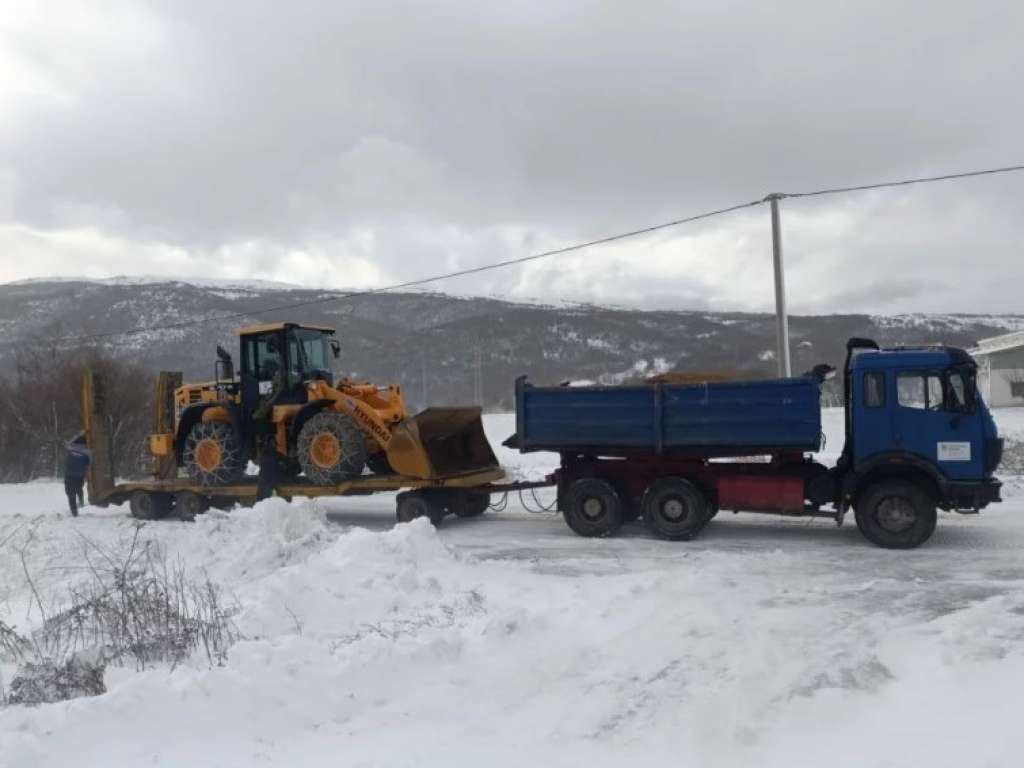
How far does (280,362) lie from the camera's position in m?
13.2

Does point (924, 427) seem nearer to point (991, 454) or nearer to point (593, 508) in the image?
point (991, 454)

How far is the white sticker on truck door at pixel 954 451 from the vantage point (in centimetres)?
939

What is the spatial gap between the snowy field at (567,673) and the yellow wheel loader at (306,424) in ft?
11.9

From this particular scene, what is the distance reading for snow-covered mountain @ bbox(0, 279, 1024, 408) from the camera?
5447 cm

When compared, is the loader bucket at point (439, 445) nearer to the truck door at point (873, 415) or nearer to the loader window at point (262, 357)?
the loader window at point (262, 357)

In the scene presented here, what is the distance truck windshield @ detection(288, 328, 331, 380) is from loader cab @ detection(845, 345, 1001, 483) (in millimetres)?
8091

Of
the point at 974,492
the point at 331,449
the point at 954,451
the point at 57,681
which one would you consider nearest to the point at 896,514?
the point at 974,492

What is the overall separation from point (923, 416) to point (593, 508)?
164 inches

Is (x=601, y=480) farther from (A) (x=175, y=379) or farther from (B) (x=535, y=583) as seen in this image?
(A) (x=175, y=379)

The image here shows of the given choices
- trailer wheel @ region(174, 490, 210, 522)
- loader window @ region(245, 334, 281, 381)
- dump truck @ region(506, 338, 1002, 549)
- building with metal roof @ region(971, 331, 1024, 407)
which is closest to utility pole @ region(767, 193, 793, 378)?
dump truck @ region(506, 338, 1002, 549)

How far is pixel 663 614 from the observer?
6.14 metres

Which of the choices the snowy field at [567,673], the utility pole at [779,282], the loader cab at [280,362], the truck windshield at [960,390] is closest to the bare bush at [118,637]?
the snowy field at [567,673]

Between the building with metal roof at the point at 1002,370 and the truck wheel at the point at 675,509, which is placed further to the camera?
the building with metal roof at the point at 1002,370

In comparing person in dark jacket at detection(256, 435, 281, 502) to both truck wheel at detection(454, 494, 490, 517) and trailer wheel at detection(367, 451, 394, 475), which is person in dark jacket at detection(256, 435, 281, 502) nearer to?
trailer wheel at detection(367, 451, 394, 475)
